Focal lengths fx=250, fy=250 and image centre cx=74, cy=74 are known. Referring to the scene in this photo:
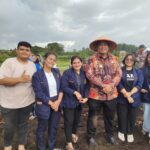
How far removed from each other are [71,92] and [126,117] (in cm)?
143

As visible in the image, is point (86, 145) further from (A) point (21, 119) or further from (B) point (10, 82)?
(B) point (10, 82)

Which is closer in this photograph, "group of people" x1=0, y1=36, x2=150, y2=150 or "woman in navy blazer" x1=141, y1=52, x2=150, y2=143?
"group of people" x1=0, y1=36, x2=150, y2=150

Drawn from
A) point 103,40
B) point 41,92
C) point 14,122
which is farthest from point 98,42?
point 14,122

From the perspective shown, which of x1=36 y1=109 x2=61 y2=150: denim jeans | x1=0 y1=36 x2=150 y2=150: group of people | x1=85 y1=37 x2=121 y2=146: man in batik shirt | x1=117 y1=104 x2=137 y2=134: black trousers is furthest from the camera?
x1=117 y1=104 x2=137 y2=134: black trousers

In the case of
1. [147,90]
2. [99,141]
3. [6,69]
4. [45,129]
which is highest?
[6,69]

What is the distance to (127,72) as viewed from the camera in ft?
16.3

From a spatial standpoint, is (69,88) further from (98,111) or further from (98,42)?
(98,42)

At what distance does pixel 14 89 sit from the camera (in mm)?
4043

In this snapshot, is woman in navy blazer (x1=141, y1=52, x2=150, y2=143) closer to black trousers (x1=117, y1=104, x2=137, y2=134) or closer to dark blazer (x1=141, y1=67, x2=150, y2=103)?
dark blazer (x1=141, y1=67, x2=150, y2=103)

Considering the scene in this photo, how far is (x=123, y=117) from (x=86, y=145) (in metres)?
0.94

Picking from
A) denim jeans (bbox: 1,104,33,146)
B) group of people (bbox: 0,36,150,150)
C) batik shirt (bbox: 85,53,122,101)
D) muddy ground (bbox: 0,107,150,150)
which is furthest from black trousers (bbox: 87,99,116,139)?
denim jeans (bbox: 1,104,33,146)

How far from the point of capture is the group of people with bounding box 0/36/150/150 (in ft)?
13.3

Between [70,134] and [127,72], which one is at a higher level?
[127,72]

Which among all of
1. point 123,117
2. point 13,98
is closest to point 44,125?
point 13,98
